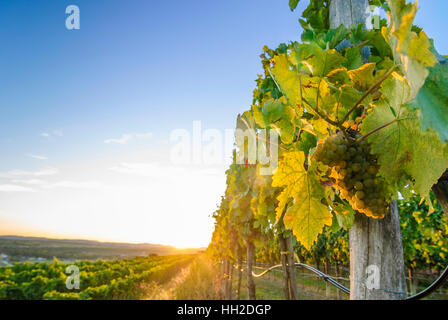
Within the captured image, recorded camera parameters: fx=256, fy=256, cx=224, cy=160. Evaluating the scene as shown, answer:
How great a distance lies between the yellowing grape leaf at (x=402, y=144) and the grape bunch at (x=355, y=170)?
1.2 inches

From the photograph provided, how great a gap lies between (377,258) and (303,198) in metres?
0.53

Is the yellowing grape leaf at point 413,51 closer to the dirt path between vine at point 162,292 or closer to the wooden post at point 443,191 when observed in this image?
the wooden post at point 443,191

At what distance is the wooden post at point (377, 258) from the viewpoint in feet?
3.19

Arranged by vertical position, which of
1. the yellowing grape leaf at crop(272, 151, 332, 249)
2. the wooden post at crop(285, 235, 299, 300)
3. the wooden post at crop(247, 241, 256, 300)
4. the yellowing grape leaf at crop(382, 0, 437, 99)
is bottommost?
the wooden post at crop(247, 241, 256, 300)

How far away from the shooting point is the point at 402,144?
562 millimetres

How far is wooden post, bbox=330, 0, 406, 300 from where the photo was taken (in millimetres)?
972

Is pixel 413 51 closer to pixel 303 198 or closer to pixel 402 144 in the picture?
pixel 402 144

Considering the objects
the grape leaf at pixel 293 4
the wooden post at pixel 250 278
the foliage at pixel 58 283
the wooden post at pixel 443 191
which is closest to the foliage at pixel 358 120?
the wooden post at pixel 443 191

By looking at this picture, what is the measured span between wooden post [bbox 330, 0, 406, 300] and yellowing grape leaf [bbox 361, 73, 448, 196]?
0.47 metres

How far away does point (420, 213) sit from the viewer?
8555 millimetres

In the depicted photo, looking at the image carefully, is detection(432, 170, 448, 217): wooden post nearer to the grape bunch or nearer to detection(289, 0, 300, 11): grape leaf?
the grape bunch

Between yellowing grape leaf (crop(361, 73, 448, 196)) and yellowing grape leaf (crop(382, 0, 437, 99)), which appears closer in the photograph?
yellowing grape leaf (crop(382, 0, 437, 99))

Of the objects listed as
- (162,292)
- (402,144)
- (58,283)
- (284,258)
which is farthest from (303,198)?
(58,283)

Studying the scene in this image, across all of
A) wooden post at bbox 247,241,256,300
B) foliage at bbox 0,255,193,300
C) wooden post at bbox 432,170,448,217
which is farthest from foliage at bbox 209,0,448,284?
foliage at bbox 0,255,193,300
